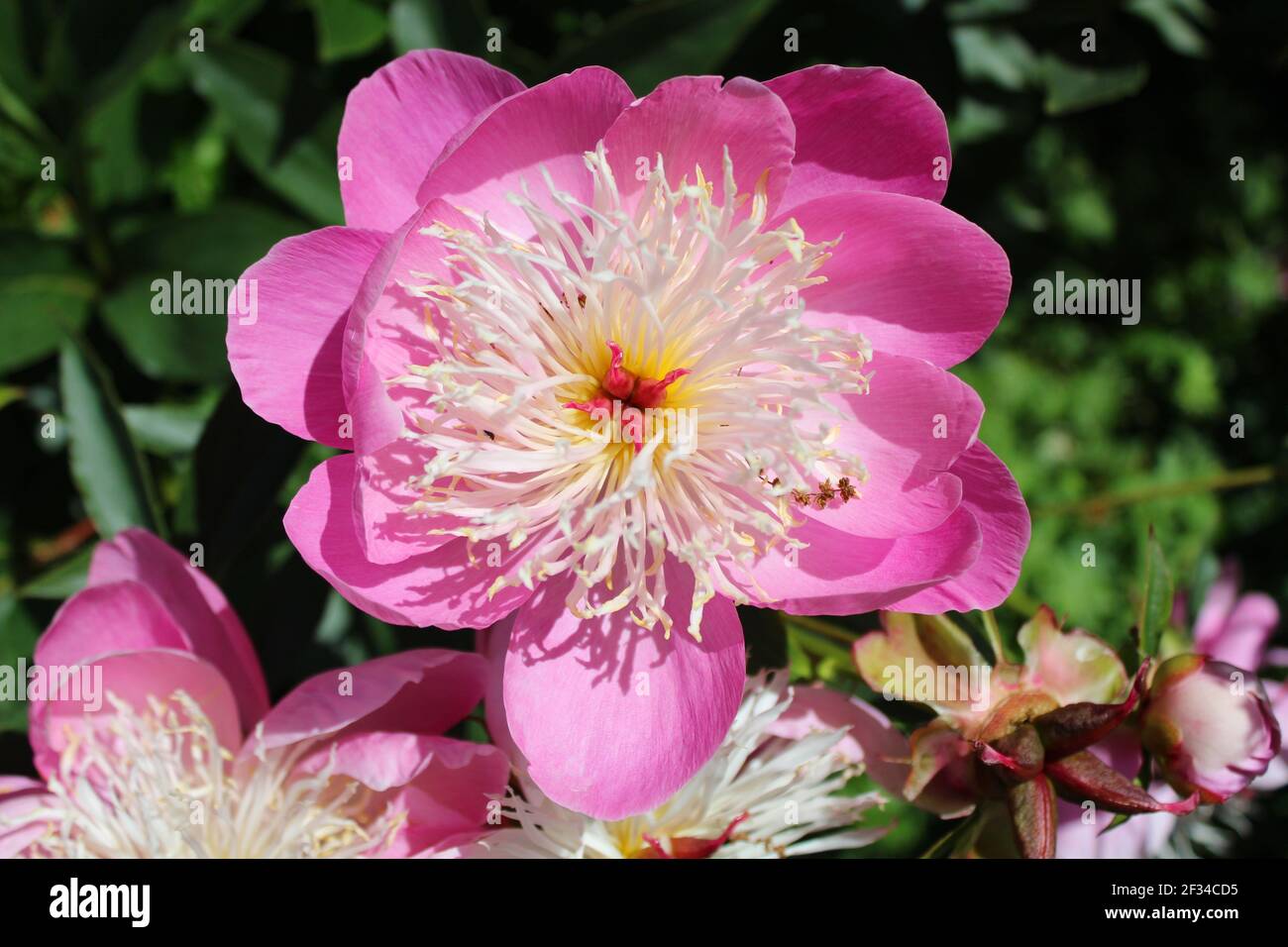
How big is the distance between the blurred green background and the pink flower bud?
21 cm

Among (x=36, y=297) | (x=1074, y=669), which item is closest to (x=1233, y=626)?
(x=1074, y=669)

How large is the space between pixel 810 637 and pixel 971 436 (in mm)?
299

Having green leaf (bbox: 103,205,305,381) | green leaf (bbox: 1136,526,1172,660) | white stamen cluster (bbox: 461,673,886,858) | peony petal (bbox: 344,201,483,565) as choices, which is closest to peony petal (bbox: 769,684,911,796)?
white stamen cluster (bbox: 461,673,886,858)

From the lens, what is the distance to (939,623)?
3.10ft

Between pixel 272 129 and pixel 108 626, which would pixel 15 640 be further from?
pixel 272 129

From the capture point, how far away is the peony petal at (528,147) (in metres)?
0.83

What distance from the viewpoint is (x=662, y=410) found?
3.05 feet

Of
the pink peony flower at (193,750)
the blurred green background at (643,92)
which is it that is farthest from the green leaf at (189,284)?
the pink peony flower at (193,750)

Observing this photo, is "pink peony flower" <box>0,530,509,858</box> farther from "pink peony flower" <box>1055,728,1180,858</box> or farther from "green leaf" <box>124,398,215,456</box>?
"pink peony flower" <box>1055,728,1180,858</box>

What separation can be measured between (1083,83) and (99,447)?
4.24ft

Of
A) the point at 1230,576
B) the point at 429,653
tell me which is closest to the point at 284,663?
the point at 429,653

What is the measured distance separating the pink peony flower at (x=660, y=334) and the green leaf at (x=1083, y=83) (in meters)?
0.64

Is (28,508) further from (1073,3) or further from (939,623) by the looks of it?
(1073,3)
